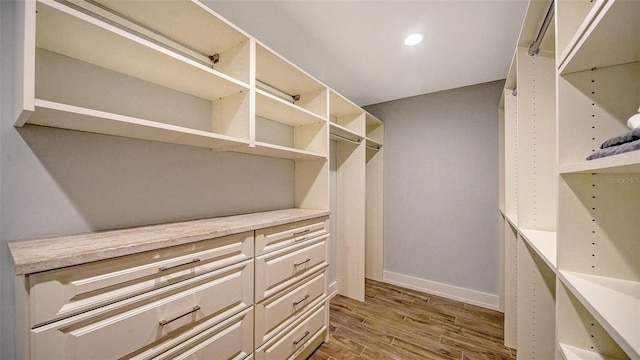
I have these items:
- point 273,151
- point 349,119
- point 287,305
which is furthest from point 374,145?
point 287,305

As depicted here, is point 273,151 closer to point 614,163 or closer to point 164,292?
point 164,292

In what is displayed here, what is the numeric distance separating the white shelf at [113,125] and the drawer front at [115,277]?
51 cm

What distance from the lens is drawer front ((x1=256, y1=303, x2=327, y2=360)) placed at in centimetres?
138

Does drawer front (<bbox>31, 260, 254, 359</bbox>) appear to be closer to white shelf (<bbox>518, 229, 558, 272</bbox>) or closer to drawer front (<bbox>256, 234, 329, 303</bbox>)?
drawer front (<bbox>256, 234, 329, 303</bbox>)

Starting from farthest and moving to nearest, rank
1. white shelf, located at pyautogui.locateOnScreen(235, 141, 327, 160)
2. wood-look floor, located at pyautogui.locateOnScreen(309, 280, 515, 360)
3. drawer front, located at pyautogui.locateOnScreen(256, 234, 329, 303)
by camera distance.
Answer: wood-look floor, located at pyautogui.locateOnScreen(309, 280, 515, 360), white shelf, located at pyautogui.locateOnScreen(235, 141, 327, 160), drawer front, located at pyautogui.locateOnScreen(256, 234, 329, 303)

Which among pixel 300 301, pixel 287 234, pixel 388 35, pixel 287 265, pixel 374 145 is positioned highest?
pixel 388 35

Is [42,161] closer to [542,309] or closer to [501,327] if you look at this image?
[542,309]

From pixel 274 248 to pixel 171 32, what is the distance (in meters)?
1.34

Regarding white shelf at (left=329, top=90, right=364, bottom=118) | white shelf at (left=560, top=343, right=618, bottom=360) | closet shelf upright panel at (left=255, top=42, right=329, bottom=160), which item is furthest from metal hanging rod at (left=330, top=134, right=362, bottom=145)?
white shelf at (left=560, top=343, right=618, bottom=360)

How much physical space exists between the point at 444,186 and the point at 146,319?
295 centimetres

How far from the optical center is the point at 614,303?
56 cm

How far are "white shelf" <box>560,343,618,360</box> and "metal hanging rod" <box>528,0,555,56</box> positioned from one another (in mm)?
1319

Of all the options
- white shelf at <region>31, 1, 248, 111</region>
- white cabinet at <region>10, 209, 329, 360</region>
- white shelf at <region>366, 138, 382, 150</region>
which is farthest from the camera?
white shelf at <region>366, 138, 382, 150</region>

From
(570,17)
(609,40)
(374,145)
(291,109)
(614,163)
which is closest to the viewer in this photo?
(614,163)
